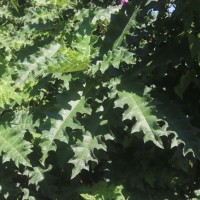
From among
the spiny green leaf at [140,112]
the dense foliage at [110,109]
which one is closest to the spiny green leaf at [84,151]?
the dense foliage at [110,109]

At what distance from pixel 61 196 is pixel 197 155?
855 mm

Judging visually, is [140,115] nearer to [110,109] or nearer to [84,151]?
[110,109]

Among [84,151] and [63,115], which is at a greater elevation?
[63,115]

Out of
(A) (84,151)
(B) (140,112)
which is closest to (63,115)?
(A) (84,151)

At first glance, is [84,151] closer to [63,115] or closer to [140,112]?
[63,115]

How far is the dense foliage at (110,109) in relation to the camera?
2.15 metres

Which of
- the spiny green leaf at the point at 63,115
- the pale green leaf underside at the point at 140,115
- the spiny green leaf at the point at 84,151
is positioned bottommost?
the spiny green leaf at the point at 84,151

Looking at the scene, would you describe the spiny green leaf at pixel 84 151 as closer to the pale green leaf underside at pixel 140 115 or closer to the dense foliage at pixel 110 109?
the dense foliage at pixel 110 109

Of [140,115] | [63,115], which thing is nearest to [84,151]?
[63,115]

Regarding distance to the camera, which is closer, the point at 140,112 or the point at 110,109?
the point at 140,112

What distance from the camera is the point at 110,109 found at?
7.30 ft

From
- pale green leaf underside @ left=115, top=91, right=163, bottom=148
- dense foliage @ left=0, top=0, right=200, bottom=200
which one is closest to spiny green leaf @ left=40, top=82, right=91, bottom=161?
dense foliage @ left=0, top=0, right=200, bottom=200

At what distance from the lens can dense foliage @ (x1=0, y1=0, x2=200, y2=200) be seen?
2148 millimetres

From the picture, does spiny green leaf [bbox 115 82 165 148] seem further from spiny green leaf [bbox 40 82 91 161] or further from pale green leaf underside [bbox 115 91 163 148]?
spiny green leaf [bbox 40 82 91 161]
